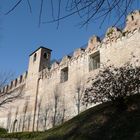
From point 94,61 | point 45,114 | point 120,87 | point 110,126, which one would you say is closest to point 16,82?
point 45,114

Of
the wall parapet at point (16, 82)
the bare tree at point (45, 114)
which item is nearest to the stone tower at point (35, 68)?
the wall parapet at point (16, 82)

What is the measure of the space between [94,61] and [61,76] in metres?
3.68

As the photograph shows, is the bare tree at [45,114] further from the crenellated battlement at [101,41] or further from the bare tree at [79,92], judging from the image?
the bare tree at [79,92]

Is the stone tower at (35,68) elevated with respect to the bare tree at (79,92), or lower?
elevated

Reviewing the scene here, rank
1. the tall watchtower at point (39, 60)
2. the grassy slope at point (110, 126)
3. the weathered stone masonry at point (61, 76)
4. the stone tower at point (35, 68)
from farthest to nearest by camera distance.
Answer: the tall watchtower at point (39, 60), the stone tower at point (35, 68), the weathered stone masonry at point (61, 76), the grassy slope at point (110, 126)

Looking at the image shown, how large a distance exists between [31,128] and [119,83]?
43.2ft

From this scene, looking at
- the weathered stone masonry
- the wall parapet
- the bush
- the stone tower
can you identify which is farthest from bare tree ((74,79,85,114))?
the wall parapet

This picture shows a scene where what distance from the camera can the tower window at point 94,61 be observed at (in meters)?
17.9

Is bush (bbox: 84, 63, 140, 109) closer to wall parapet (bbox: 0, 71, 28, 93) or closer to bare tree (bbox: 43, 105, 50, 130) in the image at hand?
bare tree (bbox: 43, 105, 50, 130)

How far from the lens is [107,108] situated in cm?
1116

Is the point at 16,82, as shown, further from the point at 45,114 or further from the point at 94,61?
the point at 94,61

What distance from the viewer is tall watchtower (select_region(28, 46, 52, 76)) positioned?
24.6 metres

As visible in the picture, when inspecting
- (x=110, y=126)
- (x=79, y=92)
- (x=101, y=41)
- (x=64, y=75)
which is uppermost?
(x=101, y=41)

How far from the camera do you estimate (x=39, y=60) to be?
24.7 m
